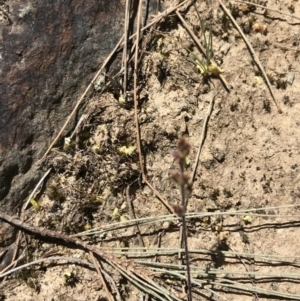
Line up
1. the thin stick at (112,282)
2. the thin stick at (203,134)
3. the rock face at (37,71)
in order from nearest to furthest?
the thin stick at (112,282) < the rock face at (37,71) < the thin stick at (203,134)

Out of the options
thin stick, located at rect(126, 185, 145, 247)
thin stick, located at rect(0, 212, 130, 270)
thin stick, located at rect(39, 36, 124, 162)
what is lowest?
thin stick, located at rect(0, 212, 130, 270)

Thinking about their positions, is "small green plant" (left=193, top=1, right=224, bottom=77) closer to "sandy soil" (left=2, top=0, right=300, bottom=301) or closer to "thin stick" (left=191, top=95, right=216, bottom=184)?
"sandy soil" (left=2, top=0, right=300, bottom=301)

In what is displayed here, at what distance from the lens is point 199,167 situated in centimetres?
283

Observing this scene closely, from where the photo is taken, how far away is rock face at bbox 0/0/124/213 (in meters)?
2.70

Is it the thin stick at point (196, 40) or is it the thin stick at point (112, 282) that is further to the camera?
the thin stick at point (196, 40)

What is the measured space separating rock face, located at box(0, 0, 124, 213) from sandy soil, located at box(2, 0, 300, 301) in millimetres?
132

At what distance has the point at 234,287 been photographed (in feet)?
8.75

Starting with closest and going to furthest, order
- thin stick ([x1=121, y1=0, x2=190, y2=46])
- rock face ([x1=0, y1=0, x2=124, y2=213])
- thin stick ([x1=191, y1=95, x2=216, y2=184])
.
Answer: rock face ([x1=0, y1=0, x2=124, y2=213])
thin stick ([x1=191, y1=95, x2=216, y2=184])
thin stick ([x1=121, y1=0, x2=190, y2=46])

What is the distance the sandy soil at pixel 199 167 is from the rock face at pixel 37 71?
0.13 m

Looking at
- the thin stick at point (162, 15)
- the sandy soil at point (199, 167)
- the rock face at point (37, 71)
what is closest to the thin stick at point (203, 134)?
the sandy soil at point (199, 167)

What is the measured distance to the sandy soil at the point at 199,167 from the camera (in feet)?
8.79

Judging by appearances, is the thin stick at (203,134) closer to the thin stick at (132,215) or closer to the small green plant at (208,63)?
the small green plant at (208,63)

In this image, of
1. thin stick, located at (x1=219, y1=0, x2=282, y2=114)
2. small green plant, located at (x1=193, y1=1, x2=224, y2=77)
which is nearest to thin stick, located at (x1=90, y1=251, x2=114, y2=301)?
small green plant, located at (x1=193, y1=1, x2=224, y2=77)

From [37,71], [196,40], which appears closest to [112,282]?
[37,71]
